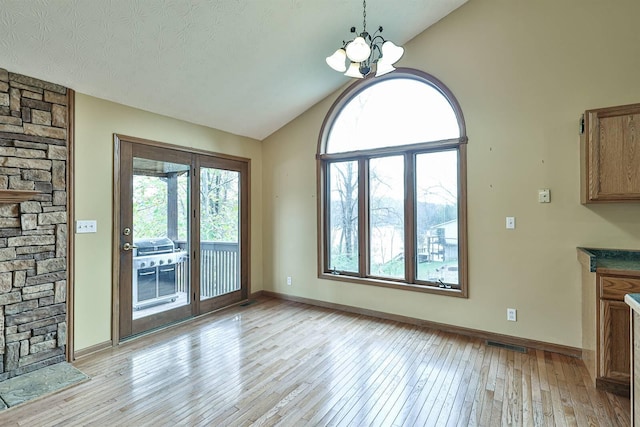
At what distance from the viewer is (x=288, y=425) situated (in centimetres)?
205

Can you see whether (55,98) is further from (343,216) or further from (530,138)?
(530,138)

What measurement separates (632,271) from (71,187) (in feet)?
15.0

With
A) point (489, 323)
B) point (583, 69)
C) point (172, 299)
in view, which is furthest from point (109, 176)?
point (583, 69)

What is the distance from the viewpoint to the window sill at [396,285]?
3.58 meters

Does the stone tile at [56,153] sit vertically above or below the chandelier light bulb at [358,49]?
below

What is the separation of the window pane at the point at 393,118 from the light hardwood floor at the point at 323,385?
2277 millimetres

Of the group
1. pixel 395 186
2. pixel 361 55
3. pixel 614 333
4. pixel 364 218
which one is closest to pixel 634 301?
pixel 614 333

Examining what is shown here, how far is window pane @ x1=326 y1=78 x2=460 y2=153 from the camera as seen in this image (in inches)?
147

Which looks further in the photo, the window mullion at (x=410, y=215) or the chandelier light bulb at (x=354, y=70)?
the window mullion at (x=410, y=215)

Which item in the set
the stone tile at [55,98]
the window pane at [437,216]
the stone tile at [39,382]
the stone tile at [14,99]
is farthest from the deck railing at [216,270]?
the window pane at [437,216]

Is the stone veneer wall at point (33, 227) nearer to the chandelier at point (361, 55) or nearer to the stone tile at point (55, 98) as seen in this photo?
the stone tile at point (55, 98)

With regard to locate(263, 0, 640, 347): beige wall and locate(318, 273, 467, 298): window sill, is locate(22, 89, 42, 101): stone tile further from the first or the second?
locate(263, 0, 640, 347): beige wall

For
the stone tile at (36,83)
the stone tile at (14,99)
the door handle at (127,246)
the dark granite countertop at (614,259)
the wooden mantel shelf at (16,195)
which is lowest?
the dark granite countertop at (614,259)

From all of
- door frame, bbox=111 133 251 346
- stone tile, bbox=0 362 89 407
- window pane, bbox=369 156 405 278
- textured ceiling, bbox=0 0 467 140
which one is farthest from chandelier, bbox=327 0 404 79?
stone tile, bbox=0 362 89 407
